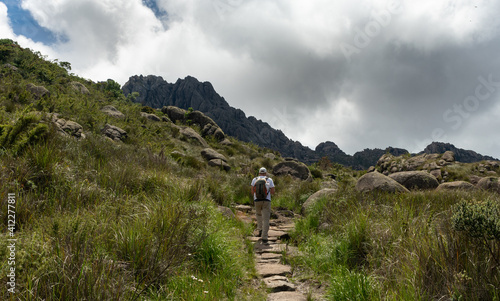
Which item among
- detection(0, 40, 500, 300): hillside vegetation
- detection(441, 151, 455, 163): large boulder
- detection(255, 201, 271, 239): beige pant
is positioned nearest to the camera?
detection(0, 40, 500, 300): hillside vegetation

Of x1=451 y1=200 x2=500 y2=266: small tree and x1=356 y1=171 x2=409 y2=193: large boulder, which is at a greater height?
x1=356 y1=171 x2=409 y2=193: large boulder

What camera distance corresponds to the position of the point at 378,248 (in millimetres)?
4473

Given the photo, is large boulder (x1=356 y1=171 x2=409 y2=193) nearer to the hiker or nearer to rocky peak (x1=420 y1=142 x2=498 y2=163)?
the hiker

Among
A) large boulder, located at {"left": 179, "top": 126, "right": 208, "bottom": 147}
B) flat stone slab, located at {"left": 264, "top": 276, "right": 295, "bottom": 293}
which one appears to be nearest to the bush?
flat stone slab, located at {"left": 264, "top": 276, "right": 295, "bottom": 293}

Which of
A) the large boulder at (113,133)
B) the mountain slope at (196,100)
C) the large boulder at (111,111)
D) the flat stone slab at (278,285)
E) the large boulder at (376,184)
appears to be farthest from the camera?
the mountain slope at (196,100)

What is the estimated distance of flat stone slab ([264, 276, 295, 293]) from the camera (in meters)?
4.40

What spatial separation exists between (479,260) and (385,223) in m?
2.03

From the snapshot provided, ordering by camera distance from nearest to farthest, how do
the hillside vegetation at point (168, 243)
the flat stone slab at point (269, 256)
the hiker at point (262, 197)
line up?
1. the hillside vegetation at point (168, 243)
2. the flat stone slab at point (269, 256)
3. the hiker at point (262, 197)

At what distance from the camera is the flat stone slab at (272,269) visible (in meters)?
5.00

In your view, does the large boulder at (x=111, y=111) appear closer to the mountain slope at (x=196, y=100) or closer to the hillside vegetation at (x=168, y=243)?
the hillside vegetation at (x=168, y=243)

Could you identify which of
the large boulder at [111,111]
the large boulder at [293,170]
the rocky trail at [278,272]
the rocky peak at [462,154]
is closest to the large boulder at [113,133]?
the large boulder at [111,111]

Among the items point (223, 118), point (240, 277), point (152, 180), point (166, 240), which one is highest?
point (223, 118)

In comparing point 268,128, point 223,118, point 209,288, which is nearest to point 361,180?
point 209,288

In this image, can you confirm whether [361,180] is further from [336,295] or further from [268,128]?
[268,128]
